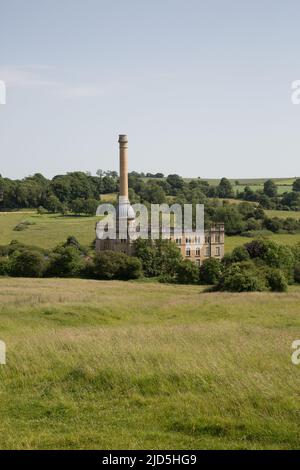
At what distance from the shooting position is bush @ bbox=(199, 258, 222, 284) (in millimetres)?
57312

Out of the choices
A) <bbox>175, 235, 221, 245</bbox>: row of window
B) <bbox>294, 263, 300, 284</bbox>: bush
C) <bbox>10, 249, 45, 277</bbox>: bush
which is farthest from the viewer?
<bbox>175, 235, 221, 245</bbox>: row of window

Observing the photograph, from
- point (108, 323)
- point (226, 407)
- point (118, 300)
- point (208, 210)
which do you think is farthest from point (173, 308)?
point (208, 210)

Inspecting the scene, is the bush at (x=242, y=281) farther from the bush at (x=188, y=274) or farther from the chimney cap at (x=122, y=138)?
the chimney cap at (x=122, y=138)

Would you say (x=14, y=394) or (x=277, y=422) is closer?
(x=277, y=422)

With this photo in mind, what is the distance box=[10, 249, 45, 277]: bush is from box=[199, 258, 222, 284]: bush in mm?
15979

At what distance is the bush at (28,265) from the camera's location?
2324 inches

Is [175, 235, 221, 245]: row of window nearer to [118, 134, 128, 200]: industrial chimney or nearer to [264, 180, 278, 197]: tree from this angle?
[118, 134, 128, 200]: industrial chimney

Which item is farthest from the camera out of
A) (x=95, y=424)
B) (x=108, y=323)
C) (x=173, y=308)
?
(x=173, y=308)

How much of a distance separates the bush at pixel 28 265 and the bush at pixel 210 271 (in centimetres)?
1598

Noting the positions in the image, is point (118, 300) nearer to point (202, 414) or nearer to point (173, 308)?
point (173, 308)

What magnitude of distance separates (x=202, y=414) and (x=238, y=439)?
3.62 ft

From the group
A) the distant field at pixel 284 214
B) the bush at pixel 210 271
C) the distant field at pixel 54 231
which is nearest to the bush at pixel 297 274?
the bush at pixel 210 271

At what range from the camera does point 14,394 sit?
39.9 feet

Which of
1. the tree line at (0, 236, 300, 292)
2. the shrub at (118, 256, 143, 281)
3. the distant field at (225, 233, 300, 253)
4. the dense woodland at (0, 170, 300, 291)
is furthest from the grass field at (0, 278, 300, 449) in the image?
the distant field at (225, 233, 300, 253)
